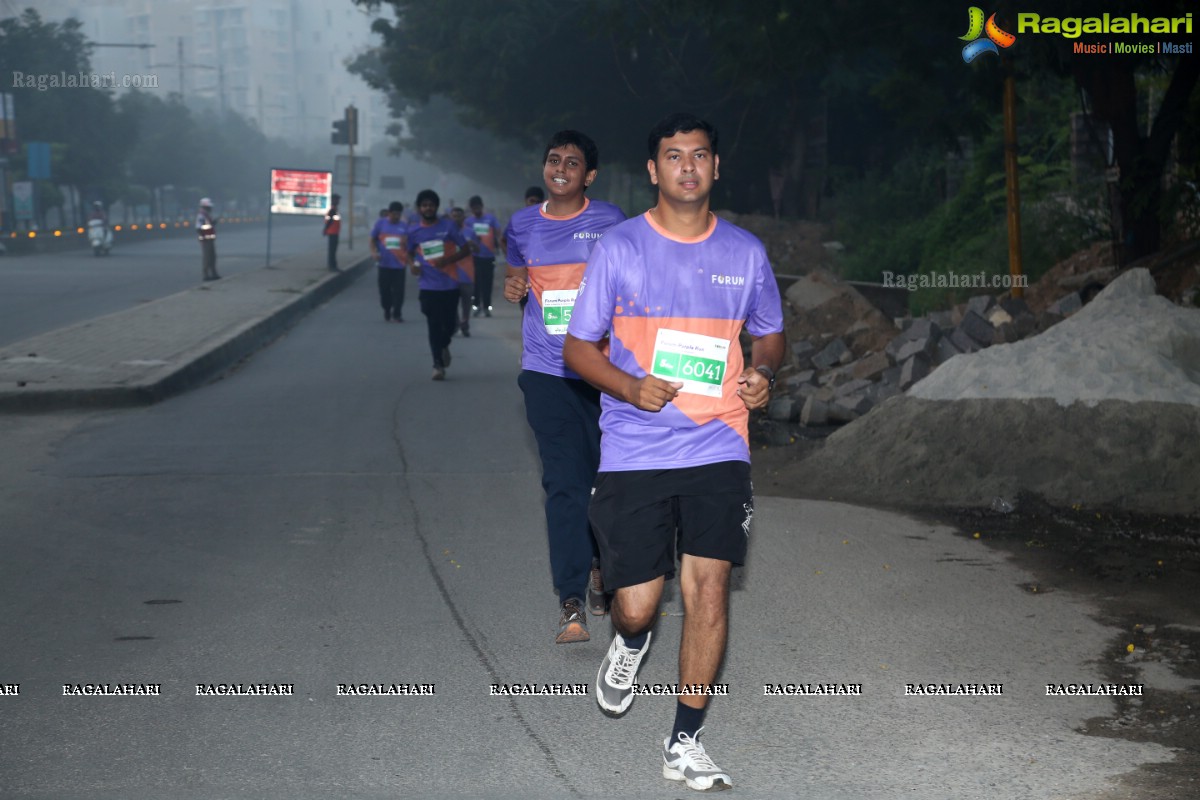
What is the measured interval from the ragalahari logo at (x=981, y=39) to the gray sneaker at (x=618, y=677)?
35.2ft

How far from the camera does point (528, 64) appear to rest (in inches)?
1474

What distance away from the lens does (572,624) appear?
19.1 feet

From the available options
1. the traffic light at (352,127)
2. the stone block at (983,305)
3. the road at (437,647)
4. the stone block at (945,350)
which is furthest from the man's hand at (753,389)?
the traffic light at (352,127)

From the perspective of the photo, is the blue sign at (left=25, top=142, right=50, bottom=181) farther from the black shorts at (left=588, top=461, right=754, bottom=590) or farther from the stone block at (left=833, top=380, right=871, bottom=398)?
the black shorts at (left=588, top=461, right=754, bottom=590)

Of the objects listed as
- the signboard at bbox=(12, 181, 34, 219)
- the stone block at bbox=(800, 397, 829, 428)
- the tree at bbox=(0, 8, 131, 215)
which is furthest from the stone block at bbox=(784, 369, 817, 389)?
the tree at bbox=(0, 8, 131, 215)

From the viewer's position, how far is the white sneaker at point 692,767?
421cm

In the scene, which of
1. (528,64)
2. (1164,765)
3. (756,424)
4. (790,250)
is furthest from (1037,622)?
(528,64)

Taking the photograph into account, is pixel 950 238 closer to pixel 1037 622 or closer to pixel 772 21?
pixel 772 21

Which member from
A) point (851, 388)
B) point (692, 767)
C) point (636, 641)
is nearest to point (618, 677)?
point (636, 641)

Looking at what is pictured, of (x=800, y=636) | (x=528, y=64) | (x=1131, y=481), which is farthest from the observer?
(x=528, y=64)

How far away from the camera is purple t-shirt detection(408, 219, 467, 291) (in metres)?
15.1

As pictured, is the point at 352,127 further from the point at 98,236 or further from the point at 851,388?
the point at 851,388

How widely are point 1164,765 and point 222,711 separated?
2.90 meters

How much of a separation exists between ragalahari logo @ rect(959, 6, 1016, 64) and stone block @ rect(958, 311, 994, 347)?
258 cm
